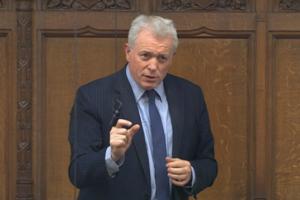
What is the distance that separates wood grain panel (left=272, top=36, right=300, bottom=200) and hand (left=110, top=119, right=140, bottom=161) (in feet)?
6.49

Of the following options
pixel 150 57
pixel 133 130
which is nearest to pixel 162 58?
pixel 150 57

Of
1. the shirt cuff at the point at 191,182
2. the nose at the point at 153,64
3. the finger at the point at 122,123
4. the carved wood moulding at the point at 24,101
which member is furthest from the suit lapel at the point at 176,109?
the carved wood moulding at the point at 24,101

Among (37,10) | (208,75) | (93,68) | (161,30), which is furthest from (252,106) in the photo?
(161,30)

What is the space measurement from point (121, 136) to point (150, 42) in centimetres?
45

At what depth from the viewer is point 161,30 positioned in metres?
3.85

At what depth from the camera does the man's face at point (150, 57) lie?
3.84 metres

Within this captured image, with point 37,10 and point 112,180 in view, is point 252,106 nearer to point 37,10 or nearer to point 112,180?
point 37,10

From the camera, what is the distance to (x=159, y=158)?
387 centimetres

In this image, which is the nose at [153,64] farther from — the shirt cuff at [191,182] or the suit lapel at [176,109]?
the shirt cuff at [191,182]

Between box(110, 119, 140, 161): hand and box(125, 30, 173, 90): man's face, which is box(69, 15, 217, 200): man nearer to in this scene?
box(125, 30, 173, 90): man's face

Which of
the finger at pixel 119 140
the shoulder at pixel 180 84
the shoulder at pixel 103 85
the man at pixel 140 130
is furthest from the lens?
the shoulder at pixel 180 84

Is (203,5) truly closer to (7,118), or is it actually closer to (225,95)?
(225,95)

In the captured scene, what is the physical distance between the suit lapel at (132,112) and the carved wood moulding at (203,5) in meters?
1.53

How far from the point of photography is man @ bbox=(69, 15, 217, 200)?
3826 millimetres
